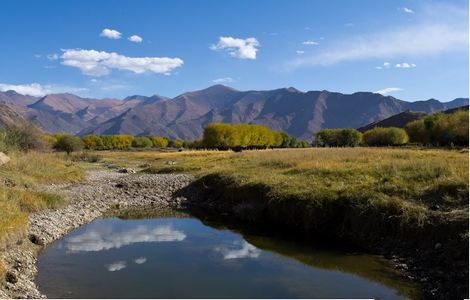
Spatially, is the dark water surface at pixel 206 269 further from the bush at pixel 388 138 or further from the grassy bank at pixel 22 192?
the bush at pixel 388 138

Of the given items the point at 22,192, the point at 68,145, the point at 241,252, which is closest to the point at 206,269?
the point at 241,252

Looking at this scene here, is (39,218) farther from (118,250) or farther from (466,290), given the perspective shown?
(466,290)

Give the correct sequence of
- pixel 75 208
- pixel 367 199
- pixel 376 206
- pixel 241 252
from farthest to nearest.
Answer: pixel 75 208 → pixel 367 199 → pixel 376 206 → pixel 241 252

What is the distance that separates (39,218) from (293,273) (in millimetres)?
15250

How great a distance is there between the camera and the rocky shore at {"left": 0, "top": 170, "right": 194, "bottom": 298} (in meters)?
15.7

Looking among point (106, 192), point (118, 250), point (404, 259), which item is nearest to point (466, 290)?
point (404, 259)

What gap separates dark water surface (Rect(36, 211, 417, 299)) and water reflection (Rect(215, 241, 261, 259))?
0.14ft

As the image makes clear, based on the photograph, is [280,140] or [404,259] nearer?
[404,259]

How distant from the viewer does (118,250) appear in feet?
70.6

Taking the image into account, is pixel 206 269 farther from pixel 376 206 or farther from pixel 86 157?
pixel 86 157

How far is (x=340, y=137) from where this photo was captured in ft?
502

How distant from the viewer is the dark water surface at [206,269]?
605 inches

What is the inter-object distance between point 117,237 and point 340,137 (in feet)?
444

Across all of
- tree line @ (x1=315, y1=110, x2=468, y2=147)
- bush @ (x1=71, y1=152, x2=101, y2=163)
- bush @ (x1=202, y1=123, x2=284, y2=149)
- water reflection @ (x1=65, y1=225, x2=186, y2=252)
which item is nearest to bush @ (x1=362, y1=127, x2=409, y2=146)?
tree line @ (x1=315, y1=110, x2=468, y2=147)
